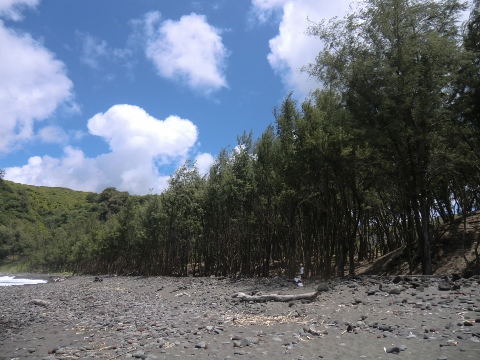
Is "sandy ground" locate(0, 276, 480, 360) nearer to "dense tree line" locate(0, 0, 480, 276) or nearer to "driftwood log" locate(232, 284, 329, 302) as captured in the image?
"driftwood log" locate(232, 284, 329, 302)

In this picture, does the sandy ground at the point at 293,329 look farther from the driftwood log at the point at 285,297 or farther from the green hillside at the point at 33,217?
the green hillside at the point at 33,217

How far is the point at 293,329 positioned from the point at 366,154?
11.3 m

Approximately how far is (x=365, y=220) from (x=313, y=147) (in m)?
12.1

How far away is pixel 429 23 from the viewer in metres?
17.1

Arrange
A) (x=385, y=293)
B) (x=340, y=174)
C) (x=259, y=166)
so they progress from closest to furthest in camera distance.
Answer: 1. (x=385, y=293)
2. (x=340, y=174)
3. (x=259, y=166)

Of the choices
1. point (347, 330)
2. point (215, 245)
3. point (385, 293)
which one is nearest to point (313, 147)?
point (385, 293)

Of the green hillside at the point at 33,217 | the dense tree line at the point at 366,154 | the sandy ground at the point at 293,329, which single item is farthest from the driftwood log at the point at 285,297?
the green hillside at the point at 33,217

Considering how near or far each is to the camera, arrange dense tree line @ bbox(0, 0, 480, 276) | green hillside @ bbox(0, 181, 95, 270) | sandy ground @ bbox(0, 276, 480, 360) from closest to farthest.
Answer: sandy ground @ bbox(0, 276, 480, 360)
dense tree line @ bbox(0, 0, 480, 276)
green hillside @ bbox(0, 181, 95, 270)

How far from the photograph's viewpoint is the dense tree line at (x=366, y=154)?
16.2 meters

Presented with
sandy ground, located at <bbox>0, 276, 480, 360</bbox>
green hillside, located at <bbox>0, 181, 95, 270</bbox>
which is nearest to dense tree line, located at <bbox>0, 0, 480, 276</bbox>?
sandy ground, located at <bbox>0, 276, 480, 360</bbox>

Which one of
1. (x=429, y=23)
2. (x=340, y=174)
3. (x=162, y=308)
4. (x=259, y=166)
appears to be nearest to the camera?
(x=162, y=308)

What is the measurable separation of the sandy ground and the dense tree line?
6623 millimetres

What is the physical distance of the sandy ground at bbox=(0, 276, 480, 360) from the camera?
701 centimetres

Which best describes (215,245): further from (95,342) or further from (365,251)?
(95,342)
